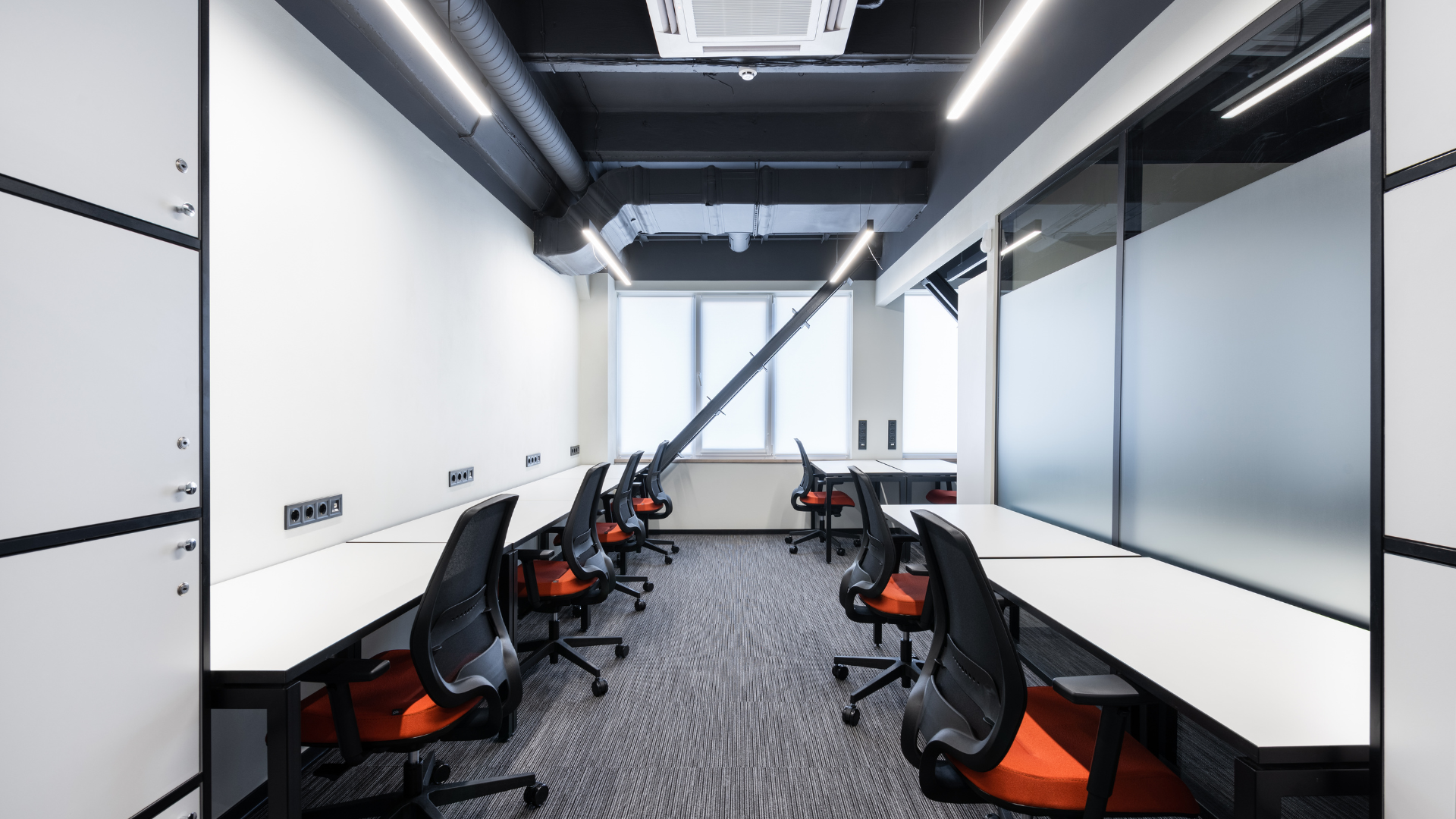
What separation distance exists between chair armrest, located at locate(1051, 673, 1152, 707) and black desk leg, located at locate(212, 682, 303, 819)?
162 centimetres

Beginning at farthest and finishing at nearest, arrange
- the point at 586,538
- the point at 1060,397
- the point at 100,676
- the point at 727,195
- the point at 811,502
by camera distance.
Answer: the point at 811,502 < the point at 727,195 < the point at 586,538 < the point at 1060,397 < the point at 100,676

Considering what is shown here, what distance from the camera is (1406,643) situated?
0.83 meters

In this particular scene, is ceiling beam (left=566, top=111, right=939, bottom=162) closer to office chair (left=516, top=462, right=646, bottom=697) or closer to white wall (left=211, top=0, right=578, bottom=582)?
white wall (left=211, top=0, right=578, bottom=582)

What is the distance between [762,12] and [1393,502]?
255cm

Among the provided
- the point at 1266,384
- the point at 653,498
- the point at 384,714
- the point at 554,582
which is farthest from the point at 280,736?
the point at 653,498

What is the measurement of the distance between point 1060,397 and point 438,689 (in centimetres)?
277

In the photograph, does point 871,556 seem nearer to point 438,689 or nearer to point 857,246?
point 438,689

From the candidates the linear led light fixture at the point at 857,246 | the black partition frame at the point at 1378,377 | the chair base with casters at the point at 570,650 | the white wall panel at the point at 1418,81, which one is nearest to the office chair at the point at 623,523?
the chair base with casters at the point at 570,650

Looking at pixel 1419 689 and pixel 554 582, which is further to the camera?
pixel 554 582

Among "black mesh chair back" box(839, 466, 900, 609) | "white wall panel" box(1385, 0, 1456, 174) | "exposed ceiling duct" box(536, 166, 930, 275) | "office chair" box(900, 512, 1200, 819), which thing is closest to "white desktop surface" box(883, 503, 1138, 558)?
"black mesh chair back" box(839, 466, 900, 609)

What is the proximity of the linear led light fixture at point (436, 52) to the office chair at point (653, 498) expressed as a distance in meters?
3.14

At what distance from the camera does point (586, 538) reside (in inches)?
106

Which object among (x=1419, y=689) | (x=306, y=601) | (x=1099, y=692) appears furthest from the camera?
(x=306, y=601)

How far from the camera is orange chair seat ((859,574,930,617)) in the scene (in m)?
2.19
